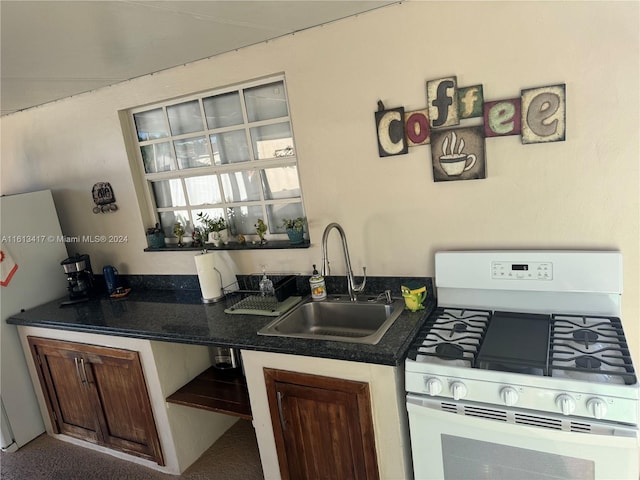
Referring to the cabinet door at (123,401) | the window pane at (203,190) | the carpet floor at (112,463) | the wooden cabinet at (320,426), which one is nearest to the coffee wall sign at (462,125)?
the wooden cabinet at (320,426)

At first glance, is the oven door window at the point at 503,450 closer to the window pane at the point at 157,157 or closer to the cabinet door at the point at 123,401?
the cabinet door at the point at 123,401

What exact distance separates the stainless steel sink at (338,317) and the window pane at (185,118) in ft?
4.24

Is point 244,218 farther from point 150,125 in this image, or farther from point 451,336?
point 451,336

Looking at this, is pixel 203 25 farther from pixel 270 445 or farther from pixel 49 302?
pixel 49 302

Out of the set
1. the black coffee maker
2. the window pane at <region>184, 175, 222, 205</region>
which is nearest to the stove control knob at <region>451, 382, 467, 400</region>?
the window pane at <region>184, 175, 222, 205</region>

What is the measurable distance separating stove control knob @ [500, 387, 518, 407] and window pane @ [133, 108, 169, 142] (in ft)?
7.75

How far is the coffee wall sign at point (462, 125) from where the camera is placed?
5.67 ft

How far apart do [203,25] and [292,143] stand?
75 centimetres

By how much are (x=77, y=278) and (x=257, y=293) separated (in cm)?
131

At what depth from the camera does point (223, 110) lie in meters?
2.54

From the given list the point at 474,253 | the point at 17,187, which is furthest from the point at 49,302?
the point at 474,253

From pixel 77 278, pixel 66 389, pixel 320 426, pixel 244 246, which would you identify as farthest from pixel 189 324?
pixel 77 278

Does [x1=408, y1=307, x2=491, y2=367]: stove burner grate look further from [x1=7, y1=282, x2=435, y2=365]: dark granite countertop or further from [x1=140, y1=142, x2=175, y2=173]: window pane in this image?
[x1=140, y1=142, x2=175, y2=173]: window pane

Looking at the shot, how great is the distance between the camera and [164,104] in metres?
2.67
